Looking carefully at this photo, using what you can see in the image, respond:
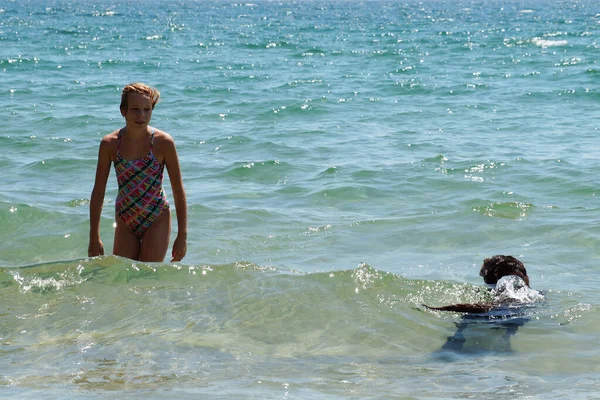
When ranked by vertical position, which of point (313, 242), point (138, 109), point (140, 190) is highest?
point (138, 109)

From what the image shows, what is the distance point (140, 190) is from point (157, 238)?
403 mm

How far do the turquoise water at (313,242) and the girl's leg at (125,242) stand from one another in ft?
0.47

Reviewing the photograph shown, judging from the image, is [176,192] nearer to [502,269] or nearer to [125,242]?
[125,242]

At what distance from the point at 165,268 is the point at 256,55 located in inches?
913

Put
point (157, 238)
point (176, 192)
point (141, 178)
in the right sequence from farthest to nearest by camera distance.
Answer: point (157, 238)
point (141, 178)
point (176, 192)

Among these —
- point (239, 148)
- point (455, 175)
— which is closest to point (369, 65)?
point (239, 148)

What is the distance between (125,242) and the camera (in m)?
6.57

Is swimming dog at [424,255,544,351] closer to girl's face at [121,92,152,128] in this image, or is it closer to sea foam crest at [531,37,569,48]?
girl's face at [121,92,152,128]

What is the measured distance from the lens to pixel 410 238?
8945 mm

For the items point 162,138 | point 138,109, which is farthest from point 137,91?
point 162,138

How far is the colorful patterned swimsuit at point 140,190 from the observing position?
247 inches

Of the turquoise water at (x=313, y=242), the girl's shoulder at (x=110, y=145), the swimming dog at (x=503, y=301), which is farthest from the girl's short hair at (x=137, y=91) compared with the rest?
the swimming dog at (x=503, y=301)

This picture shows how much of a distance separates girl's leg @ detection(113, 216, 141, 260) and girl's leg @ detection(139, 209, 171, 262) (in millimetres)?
79

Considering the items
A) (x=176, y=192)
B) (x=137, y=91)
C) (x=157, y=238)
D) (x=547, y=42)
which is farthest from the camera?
(x=547, y=42)
